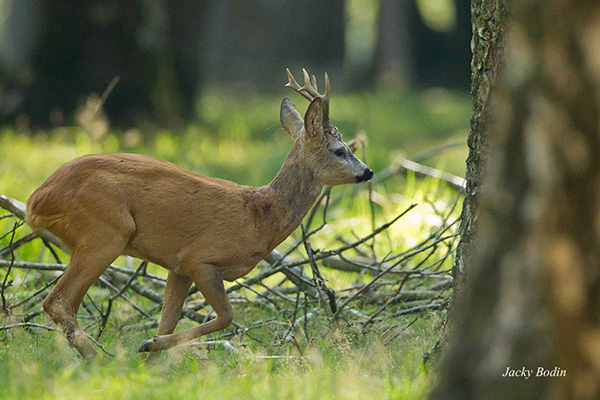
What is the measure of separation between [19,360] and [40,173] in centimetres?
488

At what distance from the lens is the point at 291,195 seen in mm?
4477

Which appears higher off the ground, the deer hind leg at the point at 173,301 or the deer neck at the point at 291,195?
the deer neck at the point at 291,195

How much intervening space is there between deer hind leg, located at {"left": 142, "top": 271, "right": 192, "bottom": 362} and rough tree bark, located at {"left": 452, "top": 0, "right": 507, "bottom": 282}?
143cm

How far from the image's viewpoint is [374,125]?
12.4 metres

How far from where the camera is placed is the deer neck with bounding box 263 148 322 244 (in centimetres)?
439

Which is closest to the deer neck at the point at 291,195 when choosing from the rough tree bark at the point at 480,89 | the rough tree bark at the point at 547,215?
the rough tree bark at the point at 480,89

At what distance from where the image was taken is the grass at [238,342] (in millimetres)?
3061

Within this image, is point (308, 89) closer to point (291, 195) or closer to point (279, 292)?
point (291, 195)

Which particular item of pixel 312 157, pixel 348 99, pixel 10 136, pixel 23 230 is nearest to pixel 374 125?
pixel 348 99

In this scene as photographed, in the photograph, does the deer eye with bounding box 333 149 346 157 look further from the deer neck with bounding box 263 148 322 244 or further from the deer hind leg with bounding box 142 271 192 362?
the deer hind leg with bounding box 142 271 192 362

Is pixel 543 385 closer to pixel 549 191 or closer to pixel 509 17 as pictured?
pixel 549 191

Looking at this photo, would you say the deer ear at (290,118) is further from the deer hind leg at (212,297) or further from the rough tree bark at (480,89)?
the rough tree bark at (480,89)

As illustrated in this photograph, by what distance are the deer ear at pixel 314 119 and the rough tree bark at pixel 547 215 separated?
220cm

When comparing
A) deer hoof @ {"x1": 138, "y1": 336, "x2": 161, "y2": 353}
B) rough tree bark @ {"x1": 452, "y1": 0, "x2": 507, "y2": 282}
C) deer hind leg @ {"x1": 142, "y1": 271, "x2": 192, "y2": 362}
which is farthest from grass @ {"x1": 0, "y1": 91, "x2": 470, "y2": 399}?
rough tree bark @ {"x1": 452, "y1": 0, "x2": 507, "y2": 282}
